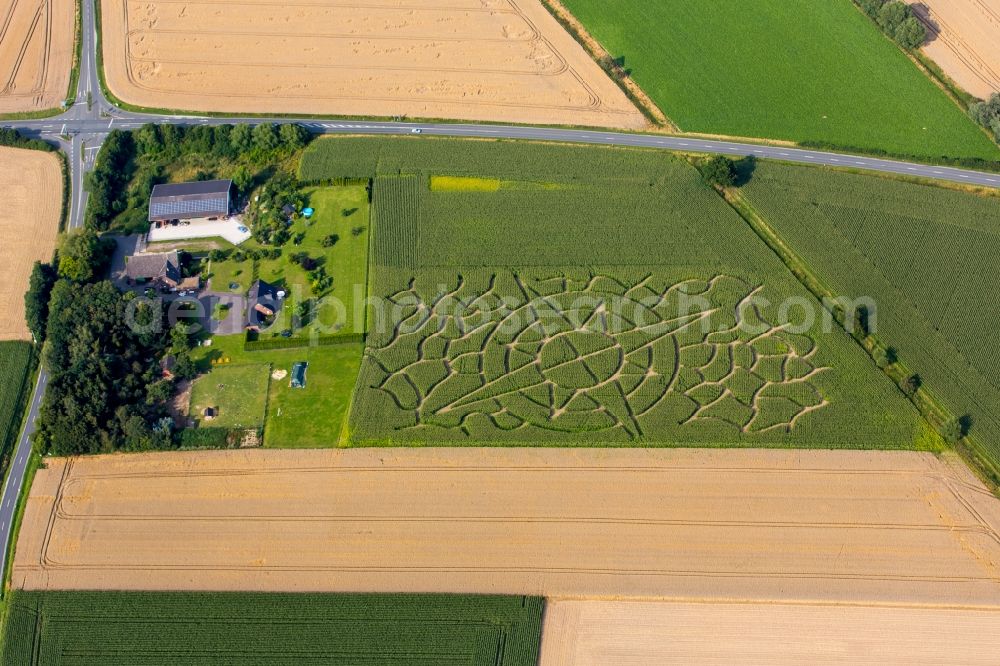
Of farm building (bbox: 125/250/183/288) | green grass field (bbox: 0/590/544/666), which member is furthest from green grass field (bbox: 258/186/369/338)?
green grass field (bbox: 0/590/544/666)

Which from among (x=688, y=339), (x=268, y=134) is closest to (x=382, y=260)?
(x=268, y=134)

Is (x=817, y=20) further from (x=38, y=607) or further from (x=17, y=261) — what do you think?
(x=38, y=607)

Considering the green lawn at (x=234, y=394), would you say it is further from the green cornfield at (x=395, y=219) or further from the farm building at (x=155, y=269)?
the green cornfield at (x=395, y=219)

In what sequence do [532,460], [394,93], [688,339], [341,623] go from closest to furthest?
[341,623], [532,460], [688,339], [394,93]

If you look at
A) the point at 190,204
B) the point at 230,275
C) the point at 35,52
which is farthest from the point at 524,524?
the point at 35,52

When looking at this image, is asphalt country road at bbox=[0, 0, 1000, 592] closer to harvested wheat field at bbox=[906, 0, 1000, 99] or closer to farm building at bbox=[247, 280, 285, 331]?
harvested wheat field at bbox=[906, 0, 1000, 99]

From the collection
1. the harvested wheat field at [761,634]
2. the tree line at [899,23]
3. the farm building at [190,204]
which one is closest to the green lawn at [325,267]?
the farm building at [190,204]

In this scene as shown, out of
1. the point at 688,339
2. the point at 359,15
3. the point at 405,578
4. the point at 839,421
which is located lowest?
the point at 405,578
